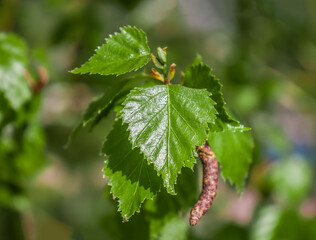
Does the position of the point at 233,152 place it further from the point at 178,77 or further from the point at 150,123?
the point at 178,77

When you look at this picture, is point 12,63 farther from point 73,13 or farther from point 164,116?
point 73,13

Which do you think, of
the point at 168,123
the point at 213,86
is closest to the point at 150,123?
the point at 168,123

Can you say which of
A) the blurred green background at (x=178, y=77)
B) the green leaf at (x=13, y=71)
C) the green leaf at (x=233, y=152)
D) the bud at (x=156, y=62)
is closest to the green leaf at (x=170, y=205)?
the green leaf at (x=233, y=152)

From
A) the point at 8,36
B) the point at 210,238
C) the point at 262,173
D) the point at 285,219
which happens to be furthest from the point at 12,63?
the point at 262,173

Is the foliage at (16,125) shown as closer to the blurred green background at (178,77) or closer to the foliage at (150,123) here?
the blurred green background at (178,77)

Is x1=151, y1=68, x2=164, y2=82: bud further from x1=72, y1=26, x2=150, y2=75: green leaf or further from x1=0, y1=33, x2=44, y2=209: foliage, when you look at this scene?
x1=0, y1=33, x2=44, y2=209: foliage

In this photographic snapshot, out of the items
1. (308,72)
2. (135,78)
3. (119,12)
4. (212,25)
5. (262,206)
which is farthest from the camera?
(308,72)
